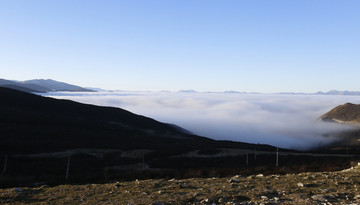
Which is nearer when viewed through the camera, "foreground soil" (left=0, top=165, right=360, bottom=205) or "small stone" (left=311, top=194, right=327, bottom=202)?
"small stone" (left=311, top=194, right=327, bottom=202)

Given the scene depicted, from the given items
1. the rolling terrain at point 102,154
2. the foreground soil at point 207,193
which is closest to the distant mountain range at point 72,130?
the rolling terrain at point 102,154

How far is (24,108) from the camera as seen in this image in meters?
105

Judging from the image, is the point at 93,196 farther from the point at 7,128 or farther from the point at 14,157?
the point at 7,128

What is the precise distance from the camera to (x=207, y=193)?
11.8m

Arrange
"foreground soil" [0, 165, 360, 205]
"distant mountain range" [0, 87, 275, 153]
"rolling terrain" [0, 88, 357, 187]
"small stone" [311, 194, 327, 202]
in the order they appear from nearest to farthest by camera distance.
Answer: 1. "small stone" [311, 194, 327, 202]
2. "foreground soil" [0, 165, 360, 205]
3. "rolling terrain" [0, 88, 357, 187]
4. "distant mountain range" [0, 87, 275, 153]

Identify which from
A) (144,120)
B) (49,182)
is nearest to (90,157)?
(49,182)

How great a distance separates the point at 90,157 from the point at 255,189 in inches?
1536

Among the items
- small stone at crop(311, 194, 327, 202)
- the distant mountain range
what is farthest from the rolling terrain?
small stone at crop(311, 194, 327, 202)

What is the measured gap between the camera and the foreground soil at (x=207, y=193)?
1016 centimetres

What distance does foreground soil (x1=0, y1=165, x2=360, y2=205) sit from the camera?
10.2 metres

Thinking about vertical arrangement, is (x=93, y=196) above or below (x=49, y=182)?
above

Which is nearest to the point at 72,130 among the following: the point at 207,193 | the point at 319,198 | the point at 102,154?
the point at 102,154

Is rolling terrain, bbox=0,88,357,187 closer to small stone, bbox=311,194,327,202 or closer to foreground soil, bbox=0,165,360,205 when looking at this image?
foreground soil, bbox=0,165,360,205

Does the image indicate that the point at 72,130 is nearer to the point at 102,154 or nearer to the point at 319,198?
the point at 102,154
